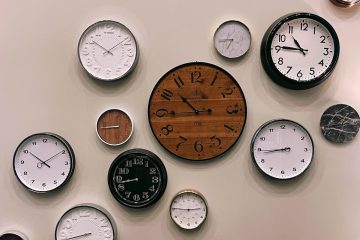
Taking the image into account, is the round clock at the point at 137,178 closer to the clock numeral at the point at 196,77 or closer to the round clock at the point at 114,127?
the round clock at the point at 114,127

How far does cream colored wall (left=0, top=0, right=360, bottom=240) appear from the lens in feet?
7.02

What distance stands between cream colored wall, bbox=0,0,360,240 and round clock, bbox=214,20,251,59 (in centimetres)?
5

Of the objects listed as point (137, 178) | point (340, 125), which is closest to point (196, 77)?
point (137, 178)

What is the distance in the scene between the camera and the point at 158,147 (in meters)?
2.16

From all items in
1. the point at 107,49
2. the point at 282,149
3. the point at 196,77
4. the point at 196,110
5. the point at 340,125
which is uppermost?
the point at 107,49

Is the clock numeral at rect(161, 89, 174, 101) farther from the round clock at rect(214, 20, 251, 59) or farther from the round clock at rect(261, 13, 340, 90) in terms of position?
the round clock at rect(261, 13, 340, 90)

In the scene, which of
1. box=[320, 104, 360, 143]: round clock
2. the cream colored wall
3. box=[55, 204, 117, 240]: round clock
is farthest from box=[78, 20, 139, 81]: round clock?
box=[320, 104, 360, 143]: round clock

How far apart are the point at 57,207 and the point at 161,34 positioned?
1.12 m

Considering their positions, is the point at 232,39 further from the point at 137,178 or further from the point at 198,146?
the point at 137,178

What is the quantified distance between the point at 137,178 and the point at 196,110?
0.48m

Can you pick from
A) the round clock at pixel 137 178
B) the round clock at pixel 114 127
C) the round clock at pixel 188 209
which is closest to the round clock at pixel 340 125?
the round clock at pixel 188 209

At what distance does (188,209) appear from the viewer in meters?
2.11

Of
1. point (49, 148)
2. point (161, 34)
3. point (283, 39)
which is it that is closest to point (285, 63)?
point (283, 39)

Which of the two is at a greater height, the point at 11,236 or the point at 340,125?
the point at 340,125
